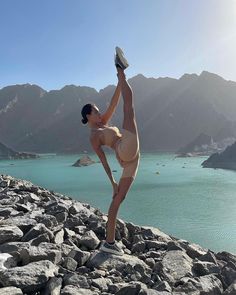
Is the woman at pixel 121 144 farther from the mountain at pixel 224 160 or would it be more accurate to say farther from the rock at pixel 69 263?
the mountain at pixel 224 160

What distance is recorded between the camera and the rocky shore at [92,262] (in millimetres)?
4949

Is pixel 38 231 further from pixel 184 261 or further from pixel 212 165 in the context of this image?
pixel 212 165

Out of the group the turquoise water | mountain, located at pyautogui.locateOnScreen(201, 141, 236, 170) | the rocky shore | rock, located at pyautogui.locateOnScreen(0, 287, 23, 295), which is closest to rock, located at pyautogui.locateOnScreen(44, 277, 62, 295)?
the rocky shore

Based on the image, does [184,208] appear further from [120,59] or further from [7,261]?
[7,261]

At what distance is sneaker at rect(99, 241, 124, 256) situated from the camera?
639cm

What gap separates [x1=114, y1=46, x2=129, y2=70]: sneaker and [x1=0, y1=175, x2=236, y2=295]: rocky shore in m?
2.97

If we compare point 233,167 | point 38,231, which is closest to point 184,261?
point 38,231

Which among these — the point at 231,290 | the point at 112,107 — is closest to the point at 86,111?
the point at 112,107

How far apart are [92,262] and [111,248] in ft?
1.84

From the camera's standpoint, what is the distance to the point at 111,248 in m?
6.44

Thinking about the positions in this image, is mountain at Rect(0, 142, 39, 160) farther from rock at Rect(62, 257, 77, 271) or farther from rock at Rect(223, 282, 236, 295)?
rock at Rect(223, 282, 236, 295)

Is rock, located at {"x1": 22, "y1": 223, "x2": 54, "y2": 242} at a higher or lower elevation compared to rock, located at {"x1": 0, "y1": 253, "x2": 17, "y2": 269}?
higher

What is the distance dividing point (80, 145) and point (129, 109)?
18569 cm

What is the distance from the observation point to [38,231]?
661 centimetres
